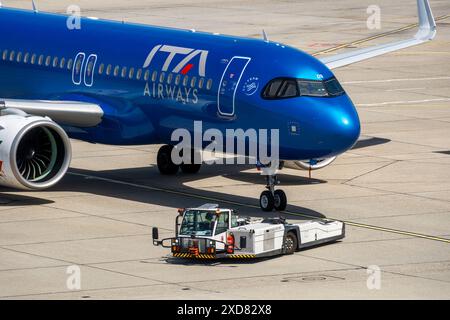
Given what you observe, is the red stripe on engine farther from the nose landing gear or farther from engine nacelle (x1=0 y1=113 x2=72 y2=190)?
the nose landing gear

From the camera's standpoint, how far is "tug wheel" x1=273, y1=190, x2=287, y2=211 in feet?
129

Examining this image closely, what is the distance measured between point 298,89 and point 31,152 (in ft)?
28.6

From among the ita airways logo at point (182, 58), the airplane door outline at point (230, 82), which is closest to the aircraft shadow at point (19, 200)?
the ita airways logo at point (182, 58)

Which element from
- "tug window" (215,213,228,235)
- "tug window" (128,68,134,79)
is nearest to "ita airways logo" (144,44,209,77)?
"tug window" (128,68,134,79)

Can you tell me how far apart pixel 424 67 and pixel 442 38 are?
34.6 ft

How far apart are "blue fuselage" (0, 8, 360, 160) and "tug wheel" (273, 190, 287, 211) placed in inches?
48.6

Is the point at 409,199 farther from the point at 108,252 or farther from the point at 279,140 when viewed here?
the point at 108,252

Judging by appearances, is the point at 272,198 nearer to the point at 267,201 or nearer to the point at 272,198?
the point at 272,198

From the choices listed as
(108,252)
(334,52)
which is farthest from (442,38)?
(108,252)

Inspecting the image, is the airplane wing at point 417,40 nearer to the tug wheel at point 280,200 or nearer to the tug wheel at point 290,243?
the tug wheel at point 280,200

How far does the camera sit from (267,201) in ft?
129

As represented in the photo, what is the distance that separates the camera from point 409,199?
41.3m

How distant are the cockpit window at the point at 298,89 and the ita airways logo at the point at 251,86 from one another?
1.21 feet

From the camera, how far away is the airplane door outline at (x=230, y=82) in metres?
39.9
